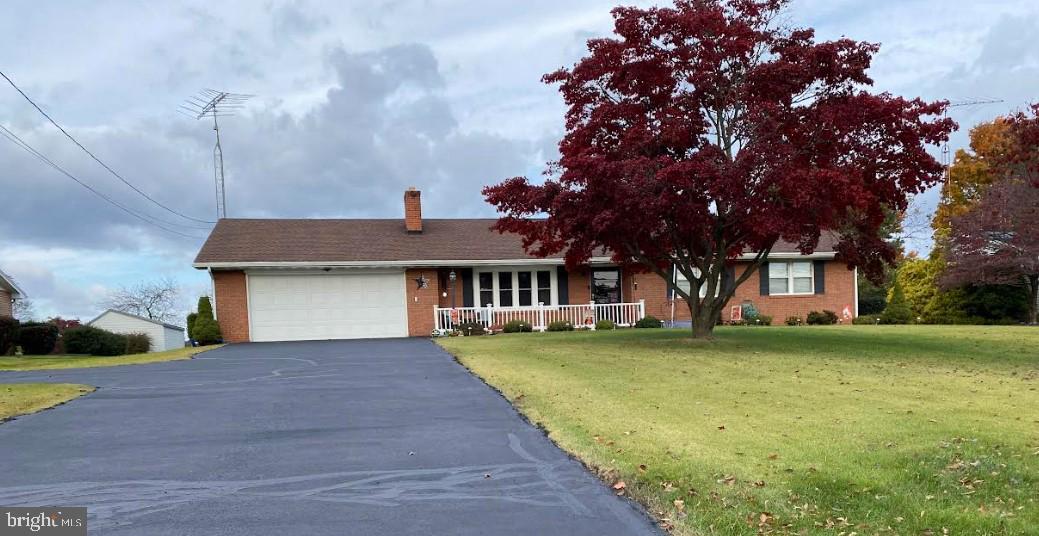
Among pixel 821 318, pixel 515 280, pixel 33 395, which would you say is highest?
pixel 515 280

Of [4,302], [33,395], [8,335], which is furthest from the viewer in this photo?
[4,302]

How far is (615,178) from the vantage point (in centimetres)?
1486

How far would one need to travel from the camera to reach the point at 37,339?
23891mm

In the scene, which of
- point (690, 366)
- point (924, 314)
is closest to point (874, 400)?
point (690, 366)

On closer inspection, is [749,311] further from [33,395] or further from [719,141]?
[33,395]

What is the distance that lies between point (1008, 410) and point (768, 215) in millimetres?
6858

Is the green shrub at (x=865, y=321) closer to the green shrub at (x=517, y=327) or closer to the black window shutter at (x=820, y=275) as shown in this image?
the black window shutter at (x=820, y=275)

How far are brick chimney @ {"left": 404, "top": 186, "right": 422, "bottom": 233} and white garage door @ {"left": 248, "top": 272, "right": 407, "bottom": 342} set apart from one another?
9.18ft

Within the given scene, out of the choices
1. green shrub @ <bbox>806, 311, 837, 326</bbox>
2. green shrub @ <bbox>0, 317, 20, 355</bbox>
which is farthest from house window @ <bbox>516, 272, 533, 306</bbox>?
green shrub @ <bbox>0, 317, 20, 355</bbox>

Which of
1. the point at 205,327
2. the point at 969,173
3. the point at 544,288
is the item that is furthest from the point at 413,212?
the point at 969,173

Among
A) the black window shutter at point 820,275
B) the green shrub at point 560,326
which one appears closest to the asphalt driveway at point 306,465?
the green shrub at point 560,326

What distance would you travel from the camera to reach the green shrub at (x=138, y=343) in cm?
2280

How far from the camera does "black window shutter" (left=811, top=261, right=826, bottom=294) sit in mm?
27812

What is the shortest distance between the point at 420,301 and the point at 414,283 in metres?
0.63
